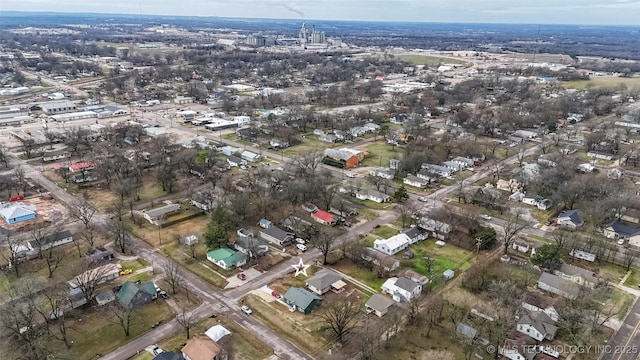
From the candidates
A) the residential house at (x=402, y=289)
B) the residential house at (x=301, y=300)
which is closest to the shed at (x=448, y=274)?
the residential house at (x=402, y=289)

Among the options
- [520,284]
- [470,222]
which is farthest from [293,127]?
[520,284]

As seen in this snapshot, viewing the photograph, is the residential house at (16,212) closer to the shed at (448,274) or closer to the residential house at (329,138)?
the shed at (448,274)

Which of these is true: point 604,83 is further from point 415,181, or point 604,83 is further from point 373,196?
point 373,196

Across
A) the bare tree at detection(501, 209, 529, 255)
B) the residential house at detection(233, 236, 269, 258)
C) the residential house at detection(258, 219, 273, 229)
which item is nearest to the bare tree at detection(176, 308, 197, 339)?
the residential house at detection(233, 236, 269, 258)

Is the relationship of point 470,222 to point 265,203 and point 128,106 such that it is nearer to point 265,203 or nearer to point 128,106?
point 265,203

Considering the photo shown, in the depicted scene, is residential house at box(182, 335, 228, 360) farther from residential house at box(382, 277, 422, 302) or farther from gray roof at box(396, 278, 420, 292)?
gray roof at box(396, 278, 420, 292)
